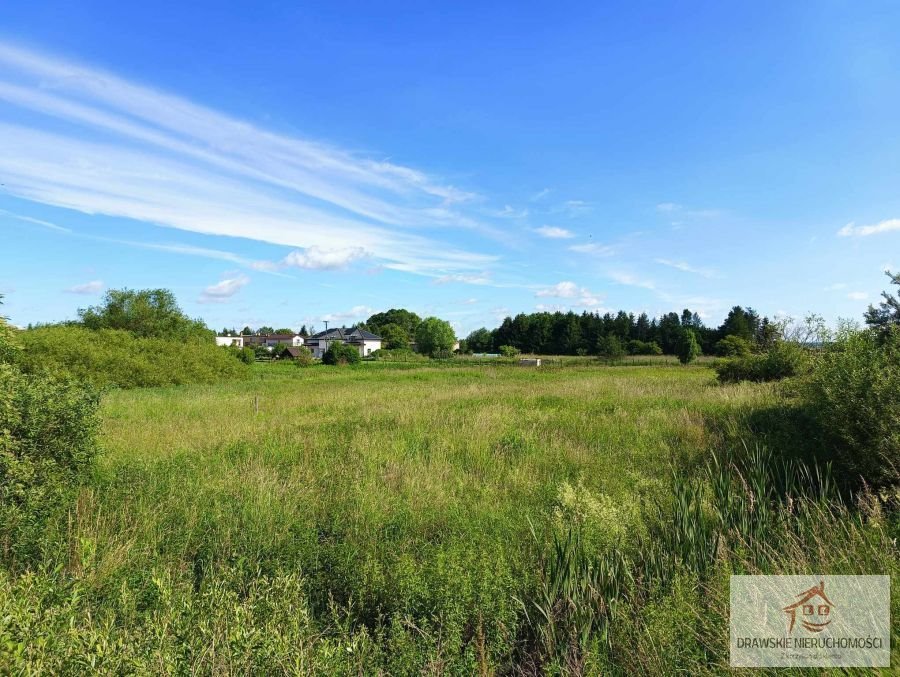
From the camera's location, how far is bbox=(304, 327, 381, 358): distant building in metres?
88.0

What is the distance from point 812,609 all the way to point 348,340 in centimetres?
9095

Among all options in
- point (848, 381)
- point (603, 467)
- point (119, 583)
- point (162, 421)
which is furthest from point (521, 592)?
point (162, 421)

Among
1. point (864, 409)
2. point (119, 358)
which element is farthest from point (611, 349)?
point (864, 409)

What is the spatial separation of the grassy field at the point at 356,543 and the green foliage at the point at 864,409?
1987mm

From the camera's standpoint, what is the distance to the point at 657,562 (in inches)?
159

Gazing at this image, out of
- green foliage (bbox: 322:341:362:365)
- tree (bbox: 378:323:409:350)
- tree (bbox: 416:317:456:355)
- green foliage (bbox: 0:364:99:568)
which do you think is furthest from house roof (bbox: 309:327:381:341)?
green foliage (bbox: 0:364:99:568)

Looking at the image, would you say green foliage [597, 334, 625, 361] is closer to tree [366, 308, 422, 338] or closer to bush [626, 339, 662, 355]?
bush [626, 339, 662, 355]

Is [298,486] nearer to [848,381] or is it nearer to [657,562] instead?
[657,562]

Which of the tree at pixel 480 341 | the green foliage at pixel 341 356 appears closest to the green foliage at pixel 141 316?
the green foliage at pixel 341 356

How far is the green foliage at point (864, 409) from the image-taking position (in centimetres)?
604

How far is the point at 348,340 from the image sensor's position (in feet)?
298

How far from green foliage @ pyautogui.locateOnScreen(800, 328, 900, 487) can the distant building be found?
79600 mm

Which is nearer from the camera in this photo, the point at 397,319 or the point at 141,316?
the point at 141,316

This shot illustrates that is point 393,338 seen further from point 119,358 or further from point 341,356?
point 119,358
